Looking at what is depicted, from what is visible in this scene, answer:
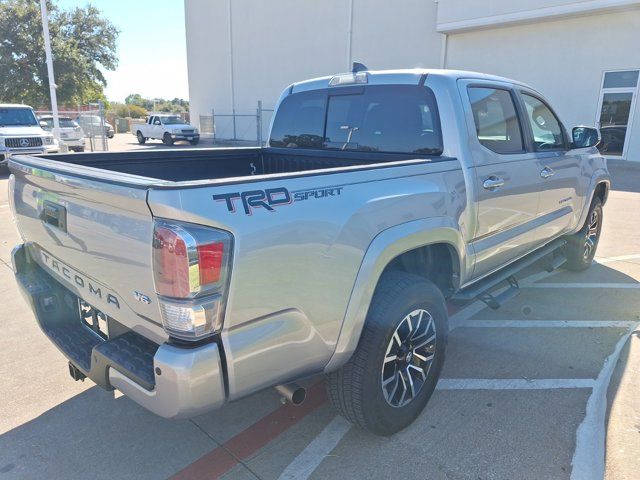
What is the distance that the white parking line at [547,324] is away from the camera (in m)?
4.25

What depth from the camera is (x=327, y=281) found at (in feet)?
7.11

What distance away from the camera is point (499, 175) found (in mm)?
3393

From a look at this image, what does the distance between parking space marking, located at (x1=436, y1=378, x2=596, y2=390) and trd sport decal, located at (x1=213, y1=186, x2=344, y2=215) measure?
1.89m

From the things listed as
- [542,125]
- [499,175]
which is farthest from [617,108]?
[499,175]

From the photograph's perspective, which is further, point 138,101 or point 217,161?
point 138,101

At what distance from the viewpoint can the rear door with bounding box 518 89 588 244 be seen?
4.07 m

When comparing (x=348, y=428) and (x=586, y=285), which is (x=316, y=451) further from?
(x=586, y=285)

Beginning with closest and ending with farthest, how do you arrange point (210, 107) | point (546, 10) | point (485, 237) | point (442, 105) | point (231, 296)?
point (231, 296) → point (442, 105) → point (485, 237) → point (546, 10) → point (210, 107)

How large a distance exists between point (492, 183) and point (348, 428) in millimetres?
1857

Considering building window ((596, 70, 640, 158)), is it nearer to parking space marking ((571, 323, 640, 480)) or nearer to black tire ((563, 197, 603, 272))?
black tire ((563, 197, 603, 272))

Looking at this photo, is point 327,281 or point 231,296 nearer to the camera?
point 231,296

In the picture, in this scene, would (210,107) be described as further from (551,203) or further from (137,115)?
(137,115)

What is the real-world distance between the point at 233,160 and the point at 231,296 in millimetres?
2544

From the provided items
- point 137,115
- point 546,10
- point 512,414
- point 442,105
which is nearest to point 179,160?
point 442,105
